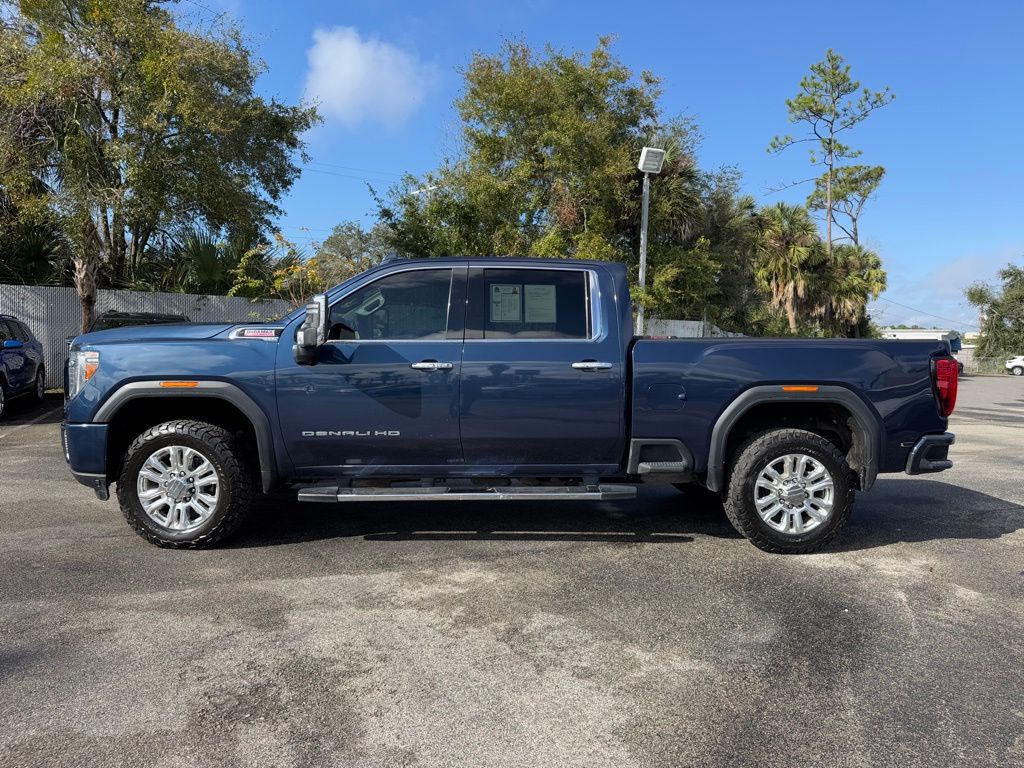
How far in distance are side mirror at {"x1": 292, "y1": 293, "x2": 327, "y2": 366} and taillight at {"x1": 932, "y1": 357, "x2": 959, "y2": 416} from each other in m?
4.21

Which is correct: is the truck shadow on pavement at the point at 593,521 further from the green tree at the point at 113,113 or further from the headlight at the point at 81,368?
the green tree at the point at 113,113

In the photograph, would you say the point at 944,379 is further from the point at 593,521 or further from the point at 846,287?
the point at 846,287

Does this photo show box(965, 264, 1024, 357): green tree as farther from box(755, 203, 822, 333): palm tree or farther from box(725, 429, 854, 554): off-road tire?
box(725, 429, 854, 554): off-road tire

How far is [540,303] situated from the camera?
5.35 meters

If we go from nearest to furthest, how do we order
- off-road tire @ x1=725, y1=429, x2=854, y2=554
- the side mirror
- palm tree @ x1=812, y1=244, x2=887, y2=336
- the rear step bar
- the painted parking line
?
the side mirror < the rear step bar < off-road tire @ x1=725, y1=429, x2=854, y2=554 < the painted parking line < palm tree @ x1=812, y1=244, x2=887, y2=336

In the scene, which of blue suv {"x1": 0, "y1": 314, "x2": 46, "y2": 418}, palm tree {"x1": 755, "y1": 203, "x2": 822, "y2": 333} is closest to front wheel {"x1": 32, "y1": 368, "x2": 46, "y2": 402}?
blue suv {"x1": 0, "y1": 314, "x2": 46, "y2": 418}

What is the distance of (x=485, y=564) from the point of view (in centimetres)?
494

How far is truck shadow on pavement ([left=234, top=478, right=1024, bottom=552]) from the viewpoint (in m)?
5.60

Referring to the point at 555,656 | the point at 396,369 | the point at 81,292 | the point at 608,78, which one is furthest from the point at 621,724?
the point at 608,78

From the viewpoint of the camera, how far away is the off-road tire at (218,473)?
5.05 m

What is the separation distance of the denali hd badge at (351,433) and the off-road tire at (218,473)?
0.55 m

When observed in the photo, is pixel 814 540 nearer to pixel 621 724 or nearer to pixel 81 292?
pixel 621 724

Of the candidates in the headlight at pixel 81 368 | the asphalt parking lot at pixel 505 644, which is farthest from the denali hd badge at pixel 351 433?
the headlight at pixel 81 368

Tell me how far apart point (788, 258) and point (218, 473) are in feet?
A: 96.4
